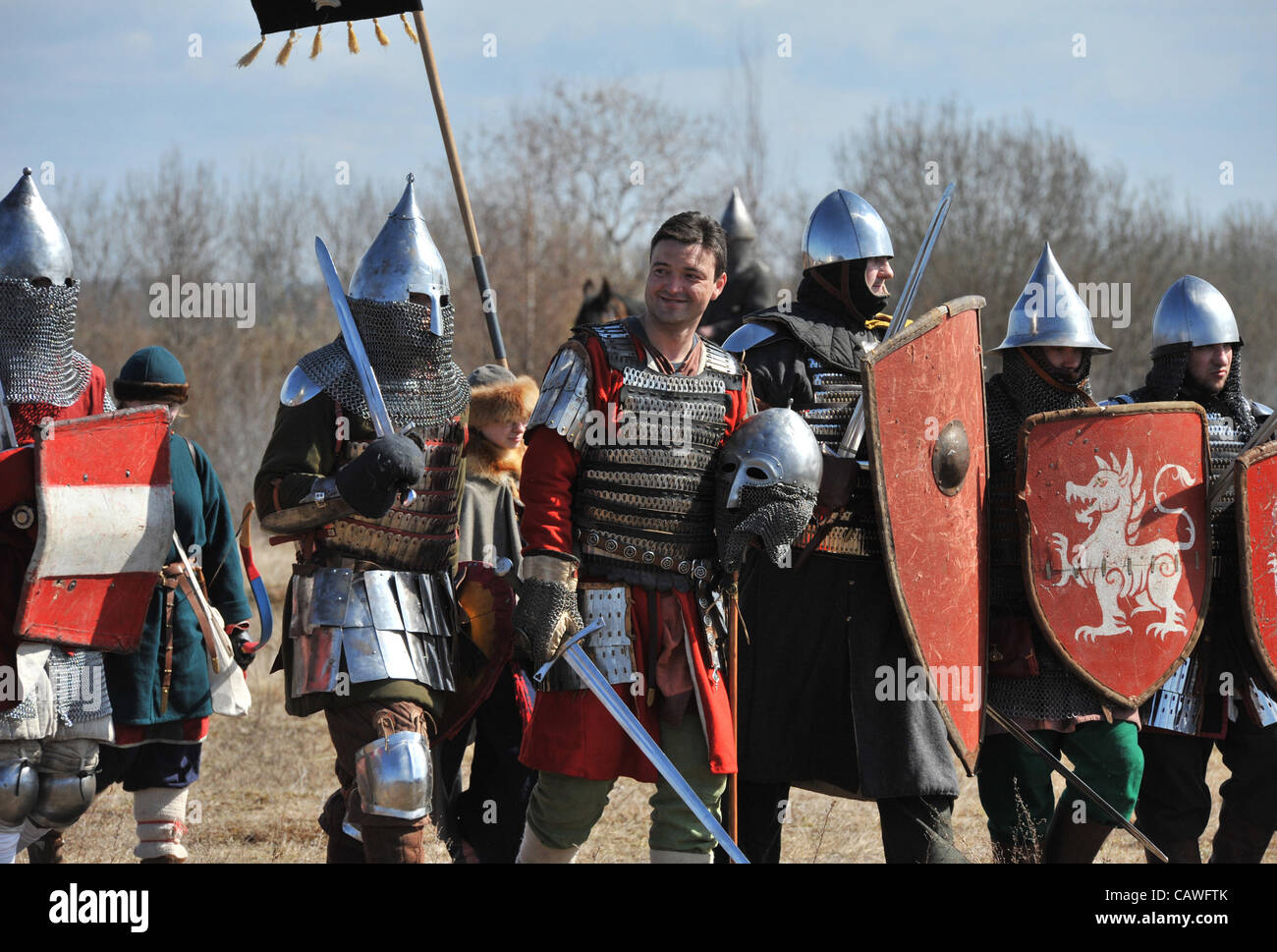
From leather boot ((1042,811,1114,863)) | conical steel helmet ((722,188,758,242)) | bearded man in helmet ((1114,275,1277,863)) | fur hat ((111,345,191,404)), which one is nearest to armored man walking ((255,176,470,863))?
fur hat ((111,345,191,404))

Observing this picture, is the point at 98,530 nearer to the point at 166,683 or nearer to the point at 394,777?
the point at 166,683

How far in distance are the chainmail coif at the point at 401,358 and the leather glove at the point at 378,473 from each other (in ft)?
0.92

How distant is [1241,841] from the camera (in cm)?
458

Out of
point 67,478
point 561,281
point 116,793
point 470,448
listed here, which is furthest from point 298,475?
point 561,281

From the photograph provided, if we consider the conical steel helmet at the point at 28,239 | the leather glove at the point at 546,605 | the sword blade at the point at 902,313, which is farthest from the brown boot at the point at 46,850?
the sword blade at the point at 902,313

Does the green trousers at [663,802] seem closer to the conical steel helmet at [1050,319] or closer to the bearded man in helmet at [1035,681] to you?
the bearded man in helmet at [1035,681]

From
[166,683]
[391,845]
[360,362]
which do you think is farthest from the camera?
[166,683]

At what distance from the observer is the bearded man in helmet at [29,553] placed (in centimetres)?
370

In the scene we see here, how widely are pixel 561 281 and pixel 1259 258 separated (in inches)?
503

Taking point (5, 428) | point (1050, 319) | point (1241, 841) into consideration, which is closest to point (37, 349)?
point (5, 428)

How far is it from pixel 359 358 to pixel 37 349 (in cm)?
90

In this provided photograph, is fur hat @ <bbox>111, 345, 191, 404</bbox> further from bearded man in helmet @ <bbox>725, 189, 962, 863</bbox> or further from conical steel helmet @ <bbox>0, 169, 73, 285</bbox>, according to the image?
bearded man in helmet @ <bbox>725, 189, 962, 863</bbox>

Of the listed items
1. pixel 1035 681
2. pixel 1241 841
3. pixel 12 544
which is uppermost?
pixel 12 544

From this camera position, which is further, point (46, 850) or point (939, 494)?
point (46, 850)
